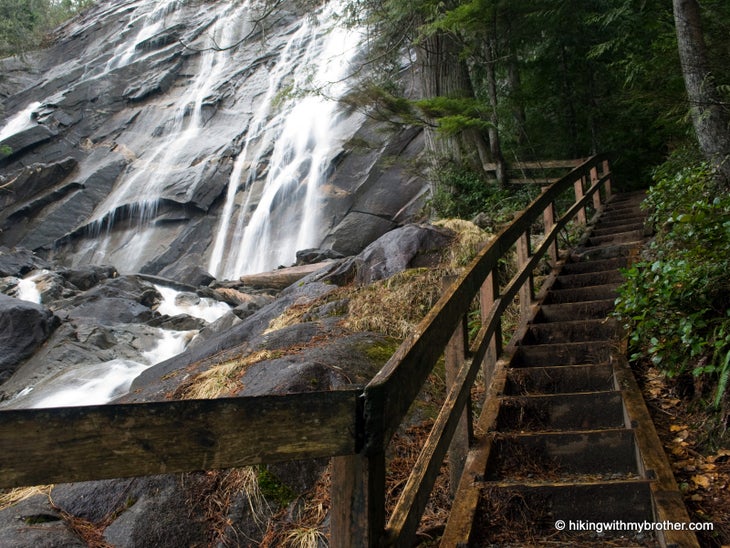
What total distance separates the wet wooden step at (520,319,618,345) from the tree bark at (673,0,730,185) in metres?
3.24

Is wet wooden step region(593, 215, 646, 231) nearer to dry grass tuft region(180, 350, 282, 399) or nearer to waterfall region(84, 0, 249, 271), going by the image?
dry grass tuft region(180, 350, 282, 399)

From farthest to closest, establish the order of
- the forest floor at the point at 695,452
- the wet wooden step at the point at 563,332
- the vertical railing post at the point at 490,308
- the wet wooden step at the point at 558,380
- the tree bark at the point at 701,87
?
the tree bark at the point at 701,87
the wet wooden step at the point at 563,332
the vertical railing post at the point at 490,308
the wet wooden step at the point at 558,380
the forest floor at the point at 695,452

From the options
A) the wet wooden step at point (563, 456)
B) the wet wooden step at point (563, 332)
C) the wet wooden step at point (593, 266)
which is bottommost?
the wet wooden step at point (563, 456)

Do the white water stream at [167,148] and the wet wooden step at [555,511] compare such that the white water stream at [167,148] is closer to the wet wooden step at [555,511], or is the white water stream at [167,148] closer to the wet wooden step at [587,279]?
the wet wooden step at [587,279]

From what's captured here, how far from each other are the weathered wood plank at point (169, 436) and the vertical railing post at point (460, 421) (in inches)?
67.7

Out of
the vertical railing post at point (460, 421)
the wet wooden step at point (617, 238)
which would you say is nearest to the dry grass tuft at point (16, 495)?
the vertical railing post at point (460, 421)

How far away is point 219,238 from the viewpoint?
2142cm

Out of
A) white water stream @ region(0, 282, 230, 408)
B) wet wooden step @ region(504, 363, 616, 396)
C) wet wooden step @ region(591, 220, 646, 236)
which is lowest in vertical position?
white water stream @ region(0, 282, 230, 408)

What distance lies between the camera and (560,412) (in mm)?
3855

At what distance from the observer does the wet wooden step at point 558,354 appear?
472 cm

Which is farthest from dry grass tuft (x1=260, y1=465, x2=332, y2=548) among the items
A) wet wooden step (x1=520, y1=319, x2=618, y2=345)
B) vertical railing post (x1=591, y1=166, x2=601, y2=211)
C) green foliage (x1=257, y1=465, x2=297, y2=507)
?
vertical railing post (x1=591, y1=166, x2=601, y2=211)

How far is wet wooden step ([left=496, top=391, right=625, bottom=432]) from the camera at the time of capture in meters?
3.79

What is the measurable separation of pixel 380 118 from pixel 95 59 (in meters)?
31.3

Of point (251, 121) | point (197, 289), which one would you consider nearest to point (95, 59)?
point (251, 121)
